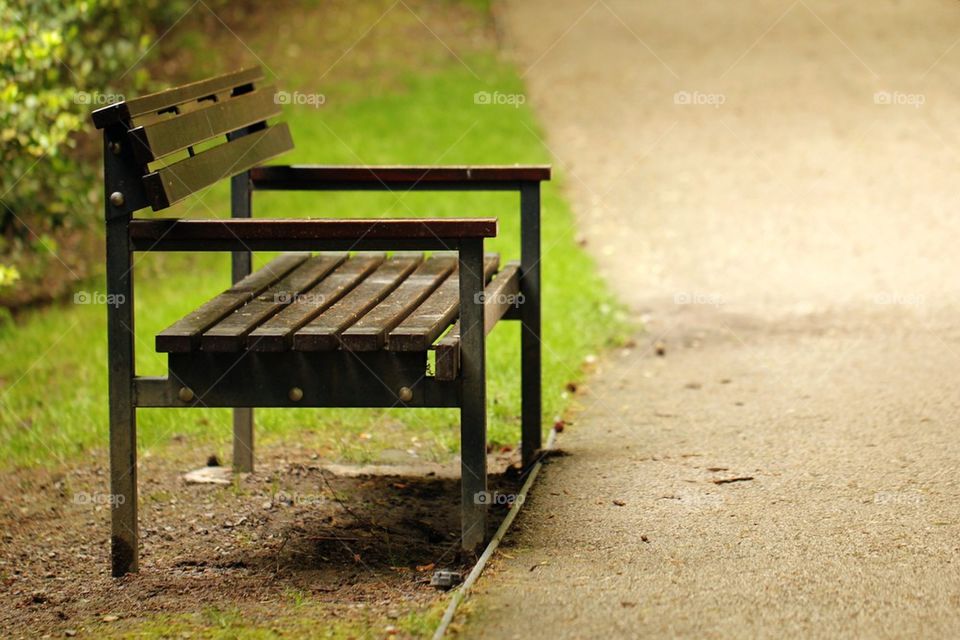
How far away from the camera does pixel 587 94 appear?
1236 centimetres

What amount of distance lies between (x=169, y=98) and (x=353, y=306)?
2.79 ft

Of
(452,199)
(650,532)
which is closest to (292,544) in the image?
(650,532)

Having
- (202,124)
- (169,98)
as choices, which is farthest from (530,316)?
(169,98)

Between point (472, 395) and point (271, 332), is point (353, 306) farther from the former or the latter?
point (472, 395)

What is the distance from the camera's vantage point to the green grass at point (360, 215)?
5.41 metres

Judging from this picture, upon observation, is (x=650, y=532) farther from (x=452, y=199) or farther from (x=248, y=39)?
(x=248, y=39)

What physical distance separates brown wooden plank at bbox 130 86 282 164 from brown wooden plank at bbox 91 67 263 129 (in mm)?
45

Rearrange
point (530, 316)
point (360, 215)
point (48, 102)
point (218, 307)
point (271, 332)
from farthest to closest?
point (360, 215), point (48, 102), point (530, 316), point (218, 307), point (271, 332)

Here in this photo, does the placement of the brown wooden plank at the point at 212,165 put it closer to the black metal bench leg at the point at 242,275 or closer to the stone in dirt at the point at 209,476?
the black metal bench leg at the point at 242,275

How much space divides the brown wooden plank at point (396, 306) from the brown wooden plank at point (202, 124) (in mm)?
769

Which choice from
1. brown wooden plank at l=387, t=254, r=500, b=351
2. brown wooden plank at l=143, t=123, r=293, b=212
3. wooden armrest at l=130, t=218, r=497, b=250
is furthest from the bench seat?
brown wooden plank at l=143, t=123, r=293, b=212

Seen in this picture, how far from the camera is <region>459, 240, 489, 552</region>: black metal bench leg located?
3523 mm

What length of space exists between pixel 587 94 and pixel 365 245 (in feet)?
30.1

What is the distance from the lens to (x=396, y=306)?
3.92 m
